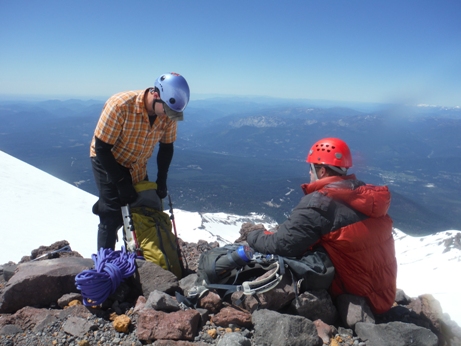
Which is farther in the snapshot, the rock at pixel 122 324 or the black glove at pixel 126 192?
the black glove at pixel 126 192

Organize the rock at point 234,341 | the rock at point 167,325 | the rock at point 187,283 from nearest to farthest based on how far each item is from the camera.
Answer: the rock at point 234,341 < the rock at point 167,325 < the rock at point 187,283

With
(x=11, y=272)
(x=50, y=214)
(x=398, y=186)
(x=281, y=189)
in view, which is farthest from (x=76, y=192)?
(x=398, y=186)

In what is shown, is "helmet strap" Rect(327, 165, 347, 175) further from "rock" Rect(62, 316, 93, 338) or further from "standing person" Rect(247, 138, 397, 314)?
"rock" Rect(62, 316, 93, 338)

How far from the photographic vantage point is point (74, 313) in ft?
11.8

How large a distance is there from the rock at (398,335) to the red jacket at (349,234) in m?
0.47

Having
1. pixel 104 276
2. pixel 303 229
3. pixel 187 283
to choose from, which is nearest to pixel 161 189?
pixel 187 283

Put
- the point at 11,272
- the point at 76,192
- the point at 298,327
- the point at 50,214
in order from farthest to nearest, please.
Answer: the point at 76,192
the point at 50,214
the point at 11,272
the point at 298,327

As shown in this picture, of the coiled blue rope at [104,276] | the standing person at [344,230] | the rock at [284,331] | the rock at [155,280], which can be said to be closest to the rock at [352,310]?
the standing person at [344,230]

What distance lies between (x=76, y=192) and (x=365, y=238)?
14.3 m

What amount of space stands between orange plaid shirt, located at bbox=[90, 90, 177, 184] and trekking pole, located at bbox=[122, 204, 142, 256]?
584 mm

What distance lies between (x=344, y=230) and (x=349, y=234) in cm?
7

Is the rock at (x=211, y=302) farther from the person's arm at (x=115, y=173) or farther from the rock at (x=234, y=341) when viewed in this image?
the person's arm at (x=115, y=173)

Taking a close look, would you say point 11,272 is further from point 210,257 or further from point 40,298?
point 210,257

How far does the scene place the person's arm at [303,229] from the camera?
137 inches
